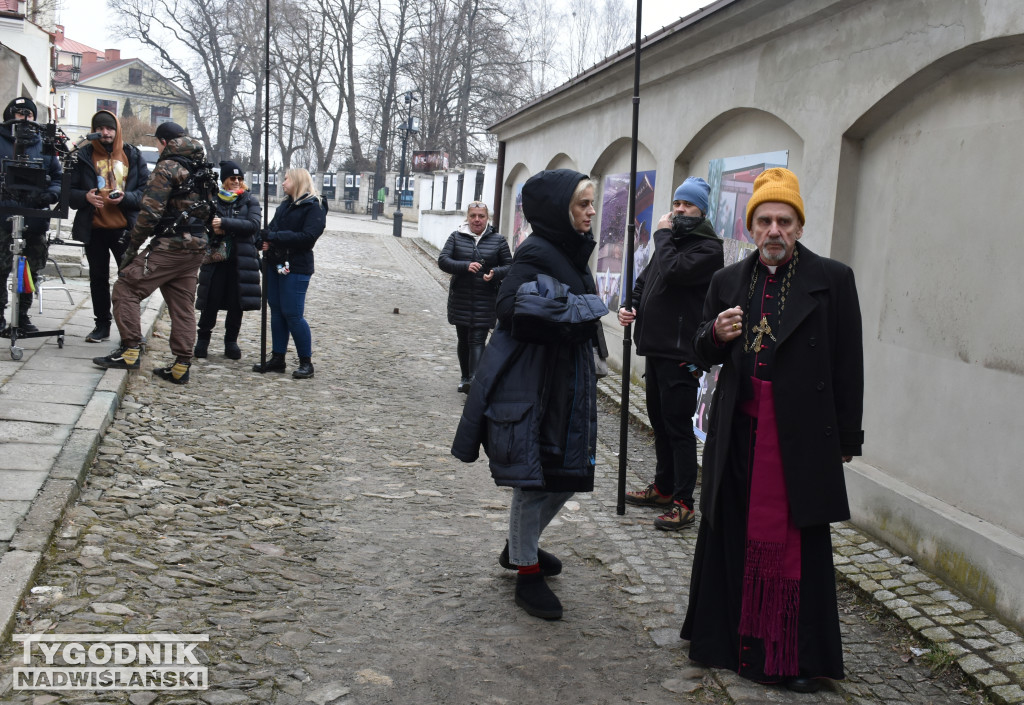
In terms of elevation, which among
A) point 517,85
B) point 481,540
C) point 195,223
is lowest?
point 481,540

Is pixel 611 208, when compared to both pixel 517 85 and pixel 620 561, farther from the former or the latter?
pixel 517 85

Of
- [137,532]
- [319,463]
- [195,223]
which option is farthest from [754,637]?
[195,223]

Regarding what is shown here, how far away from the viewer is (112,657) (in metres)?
3.67

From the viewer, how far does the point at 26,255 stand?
27.3 ft

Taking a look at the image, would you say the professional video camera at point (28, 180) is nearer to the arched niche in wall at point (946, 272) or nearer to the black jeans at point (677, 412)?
the black jeans at point (677, 412)

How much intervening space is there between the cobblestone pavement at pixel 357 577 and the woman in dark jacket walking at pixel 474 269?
128cm

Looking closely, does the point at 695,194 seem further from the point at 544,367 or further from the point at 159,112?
the point at 159,112

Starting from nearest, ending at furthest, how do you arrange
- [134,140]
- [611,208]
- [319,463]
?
[319,463], [611,208], [134,140]

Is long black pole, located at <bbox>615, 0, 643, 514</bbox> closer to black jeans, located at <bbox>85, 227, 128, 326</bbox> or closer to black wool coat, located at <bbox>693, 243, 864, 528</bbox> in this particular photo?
black wool coat, located at <bbox>693, 243, 864, 528</bbox>

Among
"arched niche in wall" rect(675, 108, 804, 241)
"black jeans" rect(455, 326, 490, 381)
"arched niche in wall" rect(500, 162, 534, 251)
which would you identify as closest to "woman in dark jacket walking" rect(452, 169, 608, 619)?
"arched niche in wall" rect(675, 108, 804, 241)

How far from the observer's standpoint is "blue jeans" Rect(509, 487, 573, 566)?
4449mm

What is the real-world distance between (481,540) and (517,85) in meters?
44.0

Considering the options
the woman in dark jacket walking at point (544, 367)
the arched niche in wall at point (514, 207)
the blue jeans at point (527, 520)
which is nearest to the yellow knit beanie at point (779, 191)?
the woman in dark jacket walking at point (544, 367)

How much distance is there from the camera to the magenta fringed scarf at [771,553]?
3.78 metres
